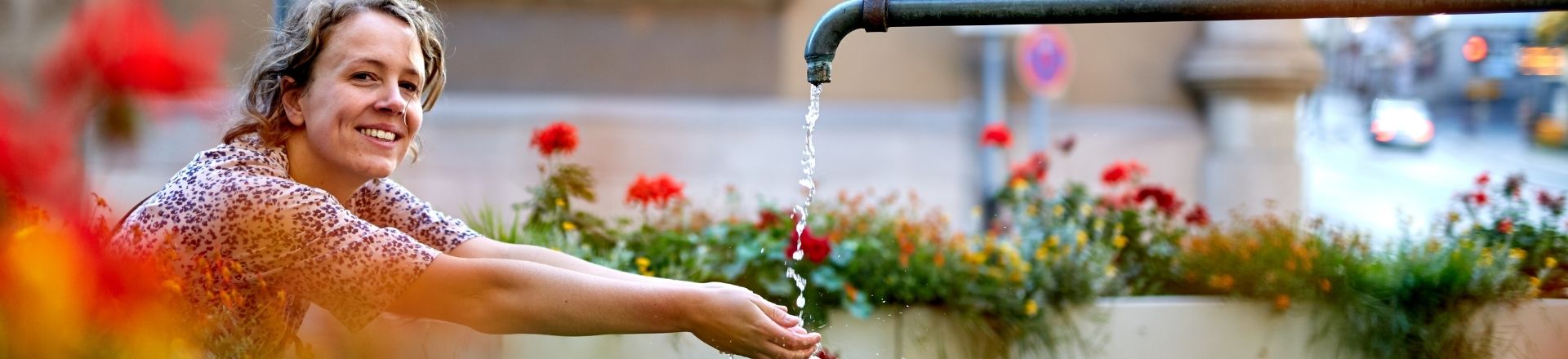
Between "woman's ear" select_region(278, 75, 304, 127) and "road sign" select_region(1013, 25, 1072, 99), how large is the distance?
5732 mm

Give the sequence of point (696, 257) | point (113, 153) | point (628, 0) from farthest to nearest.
→ point (628, 0), point (696, 257), point (113, 153)

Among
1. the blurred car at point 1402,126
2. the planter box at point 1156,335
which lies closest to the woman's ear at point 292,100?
the planter box at point 1156,335

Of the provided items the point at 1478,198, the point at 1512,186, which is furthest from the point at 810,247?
the point at 1512,186

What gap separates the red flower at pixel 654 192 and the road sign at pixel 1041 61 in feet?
13.1

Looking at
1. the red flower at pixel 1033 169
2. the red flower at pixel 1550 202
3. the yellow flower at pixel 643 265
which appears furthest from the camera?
the red flower at pixel 1033 169

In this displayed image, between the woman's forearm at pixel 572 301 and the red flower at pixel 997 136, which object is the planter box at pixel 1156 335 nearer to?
the red flower at pixel 997 136

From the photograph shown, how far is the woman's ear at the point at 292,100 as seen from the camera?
1.92 metres

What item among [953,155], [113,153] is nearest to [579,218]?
[113,153]

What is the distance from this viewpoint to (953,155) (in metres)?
7.49

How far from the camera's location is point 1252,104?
7438 mm

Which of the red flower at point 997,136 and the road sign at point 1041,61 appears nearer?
the red flower at point 997,136

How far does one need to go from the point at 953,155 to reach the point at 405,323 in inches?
228

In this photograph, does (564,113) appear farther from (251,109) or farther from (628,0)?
(251,109)

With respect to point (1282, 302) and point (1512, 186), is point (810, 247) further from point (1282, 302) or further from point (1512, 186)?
point (1512, 186)
